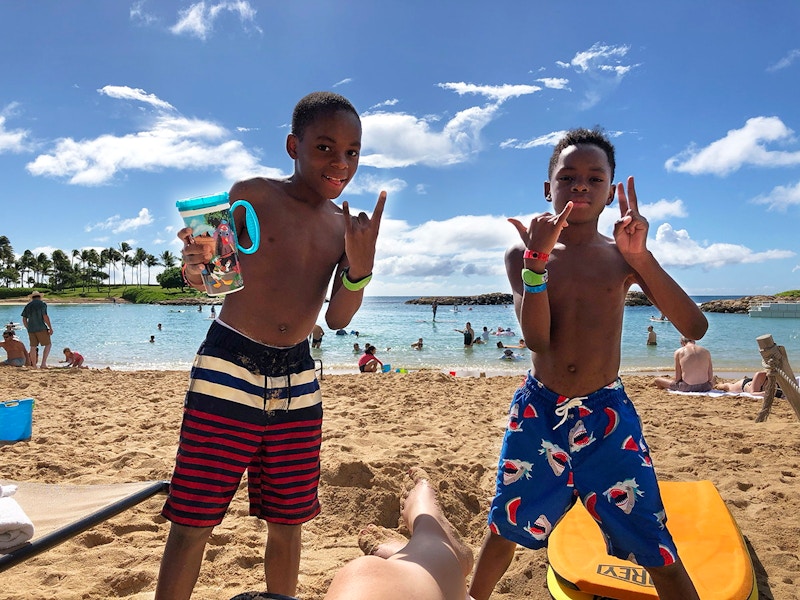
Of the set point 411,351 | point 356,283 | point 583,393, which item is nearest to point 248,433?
point 356,283

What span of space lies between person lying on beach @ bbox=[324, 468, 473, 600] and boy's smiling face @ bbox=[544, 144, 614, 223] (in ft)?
4.48

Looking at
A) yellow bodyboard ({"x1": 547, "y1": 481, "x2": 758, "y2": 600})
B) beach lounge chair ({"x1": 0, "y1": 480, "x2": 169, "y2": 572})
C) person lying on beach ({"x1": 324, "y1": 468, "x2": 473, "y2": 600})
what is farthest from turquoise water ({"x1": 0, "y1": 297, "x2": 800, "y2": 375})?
person lying on beach ({"x1": 324, "y1": 468, "x2": 473, "y2": 600})

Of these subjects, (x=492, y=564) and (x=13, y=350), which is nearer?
(x=492, y=564)

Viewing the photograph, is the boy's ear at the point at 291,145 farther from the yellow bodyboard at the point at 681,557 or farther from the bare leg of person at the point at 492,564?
the yellow bodyboard at the point at 681,557

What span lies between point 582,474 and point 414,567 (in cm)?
87

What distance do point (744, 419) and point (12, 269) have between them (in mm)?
105870

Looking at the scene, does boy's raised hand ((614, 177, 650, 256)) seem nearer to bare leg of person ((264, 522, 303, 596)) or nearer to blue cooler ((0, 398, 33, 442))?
bare leg of person ((264, 522, 303, 596))

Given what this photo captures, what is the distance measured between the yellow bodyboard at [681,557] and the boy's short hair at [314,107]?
228 cm

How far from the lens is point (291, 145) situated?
2191 mm

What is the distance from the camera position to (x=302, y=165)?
2123 mm

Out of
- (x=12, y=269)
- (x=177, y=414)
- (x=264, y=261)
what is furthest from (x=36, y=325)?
(x=12, y=269)

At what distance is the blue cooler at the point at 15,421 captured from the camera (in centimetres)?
494

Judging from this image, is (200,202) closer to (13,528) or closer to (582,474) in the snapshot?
(13,528)

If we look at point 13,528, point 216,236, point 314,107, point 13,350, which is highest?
point 314,107
